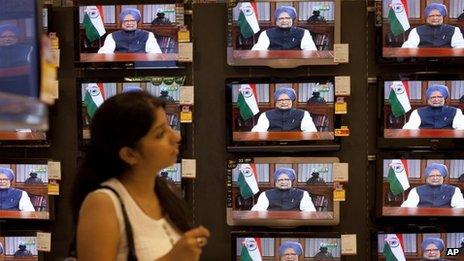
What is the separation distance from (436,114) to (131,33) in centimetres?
184

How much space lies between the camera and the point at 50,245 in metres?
3.67

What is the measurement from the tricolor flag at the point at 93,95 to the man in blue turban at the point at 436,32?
6.01 ft

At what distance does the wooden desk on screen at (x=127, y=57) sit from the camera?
11.5ft

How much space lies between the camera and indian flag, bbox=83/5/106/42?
11.5 feet

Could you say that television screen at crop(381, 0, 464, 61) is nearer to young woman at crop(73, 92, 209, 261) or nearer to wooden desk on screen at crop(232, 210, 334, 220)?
A: wooden desk on screen at crop(232, 210, 334, 220)

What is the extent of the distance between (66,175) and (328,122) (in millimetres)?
1654

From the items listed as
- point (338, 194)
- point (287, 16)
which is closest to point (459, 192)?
point (338, 194)

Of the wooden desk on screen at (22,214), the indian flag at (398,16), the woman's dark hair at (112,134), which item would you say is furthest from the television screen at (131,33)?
the woman's dark hair at (112,134)

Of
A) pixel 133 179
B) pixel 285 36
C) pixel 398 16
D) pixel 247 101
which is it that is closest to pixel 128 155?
pixel 133 179

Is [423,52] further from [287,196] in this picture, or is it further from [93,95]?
[93,95]

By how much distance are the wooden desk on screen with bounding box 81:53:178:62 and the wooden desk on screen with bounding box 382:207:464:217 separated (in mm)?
1543

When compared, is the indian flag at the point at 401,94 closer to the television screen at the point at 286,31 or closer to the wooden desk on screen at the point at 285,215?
the television screen at the point at 286,31

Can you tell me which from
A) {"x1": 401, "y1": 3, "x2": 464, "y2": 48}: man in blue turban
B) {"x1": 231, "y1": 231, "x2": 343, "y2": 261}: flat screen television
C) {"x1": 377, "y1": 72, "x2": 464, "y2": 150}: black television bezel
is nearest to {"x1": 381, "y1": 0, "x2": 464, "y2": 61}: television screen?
{"x1": 401, "y1": 3, "x2": 464, "y2": 48}: man in blue turban

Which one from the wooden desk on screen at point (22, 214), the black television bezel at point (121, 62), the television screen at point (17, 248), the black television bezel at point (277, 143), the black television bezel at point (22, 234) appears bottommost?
the television screen at point (17, 248)
